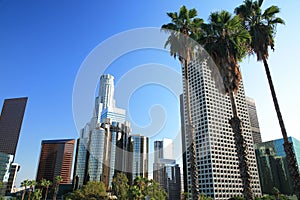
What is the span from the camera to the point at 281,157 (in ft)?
338

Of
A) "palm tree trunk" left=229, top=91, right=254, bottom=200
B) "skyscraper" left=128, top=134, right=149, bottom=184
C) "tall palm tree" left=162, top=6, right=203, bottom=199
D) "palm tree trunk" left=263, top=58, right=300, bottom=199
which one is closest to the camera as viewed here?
"palm tree trunk" left=229, top=91, right=254, bottom=200

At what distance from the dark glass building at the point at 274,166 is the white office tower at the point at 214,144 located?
720 cm

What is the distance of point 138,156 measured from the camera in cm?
12681

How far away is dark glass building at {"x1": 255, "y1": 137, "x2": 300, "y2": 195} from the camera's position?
326 feet

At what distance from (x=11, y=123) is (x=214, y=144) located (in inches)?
6056

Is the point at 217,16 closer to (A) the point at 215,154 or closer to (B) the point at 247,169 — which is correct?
(B) the point at 247,169

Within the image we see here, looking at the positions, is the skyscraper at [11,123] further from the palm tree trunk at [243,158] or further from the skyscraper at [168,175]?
the palm tree trunk at [243,158]

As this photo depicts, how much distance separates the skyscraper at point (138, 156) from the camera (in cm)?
12244

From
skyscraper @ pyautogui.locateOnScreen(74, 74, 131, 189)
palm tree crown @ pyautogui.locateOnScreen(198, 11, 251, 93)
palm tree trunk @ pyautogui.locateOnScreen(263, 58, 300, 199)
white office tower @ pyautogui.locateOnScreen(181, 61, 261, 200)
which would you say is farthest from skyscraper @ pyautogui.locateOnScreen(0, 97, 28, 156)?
palm tree trunk @ pyautogui.locateOnScreen(263, 58, 300, 199)

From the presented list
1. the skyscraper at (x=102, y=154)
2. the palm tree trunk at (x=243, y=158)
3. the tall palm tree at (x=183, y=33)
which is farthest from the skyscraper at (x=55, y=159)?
the palm tree trunk at (x=243, y=158)

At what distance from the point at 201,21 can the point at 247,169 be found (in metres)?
11.6

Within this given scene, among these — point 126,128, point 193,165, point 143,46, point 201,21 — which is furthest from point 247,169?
point 126,128

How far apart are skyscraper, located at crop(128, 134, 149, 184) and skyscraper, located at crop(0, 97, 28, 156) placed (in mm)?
93763

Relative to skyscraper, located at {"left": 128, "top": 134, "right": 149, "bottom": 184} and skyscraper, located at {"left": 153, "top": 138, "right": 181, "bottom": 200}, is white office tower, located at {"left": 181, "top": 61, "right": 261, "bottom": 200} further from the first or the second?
skyscraper, located at {"left": 153, "top": 138, "right": 181, "bottom": 200}
